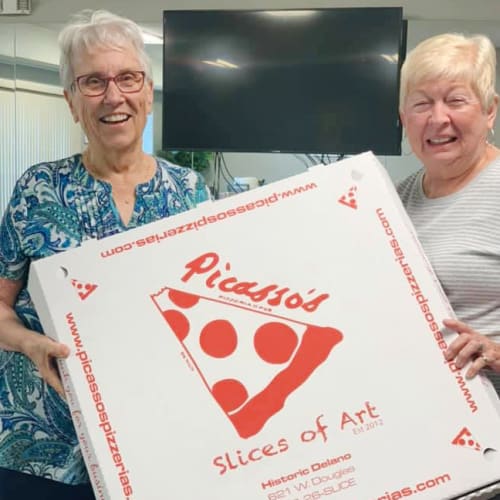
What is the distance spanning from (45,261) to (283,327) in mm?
360

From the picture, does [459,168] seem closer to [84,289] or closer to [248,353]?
[248,353]

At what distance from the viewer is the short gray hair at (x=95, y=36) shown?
1.22 metres

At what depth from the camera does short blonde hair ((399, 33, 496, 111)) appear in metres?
1.13

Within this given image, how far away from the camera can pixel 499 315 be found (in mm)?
1095

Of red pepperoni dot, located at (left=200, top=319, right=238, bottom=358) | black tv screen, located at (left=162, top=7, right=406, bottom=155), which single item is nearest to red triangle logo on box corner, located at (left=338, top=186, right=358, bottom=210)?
red pepperoni dot, located at (left=200, top=319, right=238, bottom=358)

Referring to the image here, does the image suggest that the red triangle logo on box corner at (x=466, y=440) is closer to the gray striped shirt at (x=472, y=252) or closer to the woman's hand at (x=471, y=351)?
the woman's hand at (x=471, y=351)

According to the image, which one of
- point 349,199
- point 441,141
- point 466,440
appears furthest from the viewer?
point 441,141

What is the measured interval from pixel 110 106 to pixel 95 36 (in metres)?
0.12

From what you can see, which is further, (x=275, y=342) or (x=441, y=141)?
(x=441, y=141)

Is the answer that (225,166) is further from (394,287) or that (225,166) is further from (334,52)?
(394,287)

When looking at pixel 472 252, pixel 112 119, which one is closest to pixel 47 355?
pixel 112 119

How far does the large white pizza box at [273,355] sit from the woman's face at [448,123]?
166mm

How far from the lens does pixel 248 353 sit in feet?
3.26

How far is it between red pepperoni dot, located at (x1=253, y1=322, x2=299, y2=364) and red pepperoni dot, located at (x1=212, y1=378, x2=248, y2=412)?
2.1 inches
